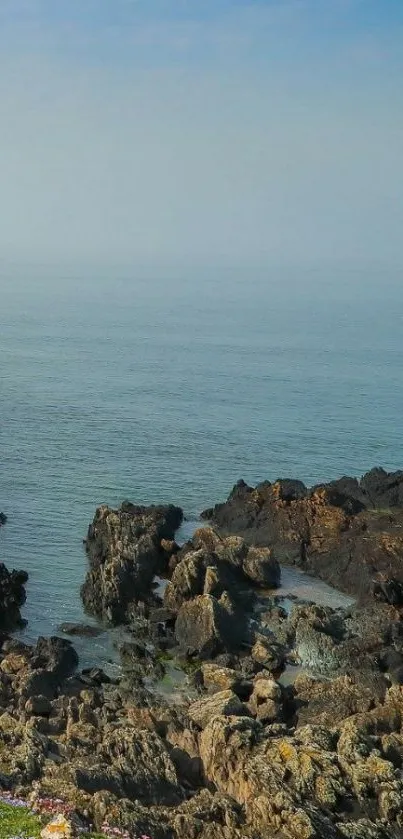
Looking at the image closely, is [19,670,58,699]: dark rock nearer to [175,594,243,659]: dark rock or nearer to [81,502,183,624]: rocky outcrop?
[175,594,243,659]: dark rock

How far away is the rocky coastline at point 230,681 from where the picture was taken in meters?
33.7

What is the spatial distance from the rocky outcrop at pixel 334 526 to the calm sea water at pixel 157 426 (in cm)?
631

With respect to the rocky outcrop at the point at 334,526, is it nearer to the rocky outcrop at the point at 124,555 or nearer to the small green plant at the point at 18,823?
the rocky outcrop at the point at 124,555

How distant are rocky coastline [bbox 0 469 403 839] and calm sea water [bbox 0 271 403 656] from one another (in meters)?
4.86

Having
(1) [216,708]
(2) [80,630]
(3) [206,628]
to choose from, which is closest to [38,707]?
(1) [216,708]

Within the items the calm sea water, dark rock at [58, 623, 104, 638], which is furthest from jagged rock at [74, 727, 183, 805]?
the calm sea water

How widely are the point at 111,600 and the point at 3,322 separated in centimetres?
14449

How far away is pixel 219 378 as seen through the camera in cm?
13088

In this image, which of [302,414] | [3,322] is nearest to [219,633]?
[302,414]

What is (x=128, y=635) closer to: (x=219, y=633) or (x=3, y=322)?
(x=219, y=633)

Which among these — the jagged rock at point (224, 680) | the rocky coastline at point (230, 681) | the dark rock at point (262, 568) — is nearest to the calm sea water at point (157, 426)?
the rocky coastline at point (230, 681)

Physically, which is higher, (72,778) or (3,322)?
(3,322)

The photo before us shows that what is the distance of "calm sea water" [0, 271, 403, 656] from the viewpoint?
234 feet

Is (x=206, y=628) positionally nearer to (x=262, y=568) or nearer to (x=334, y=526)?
(x=262, y=568)
